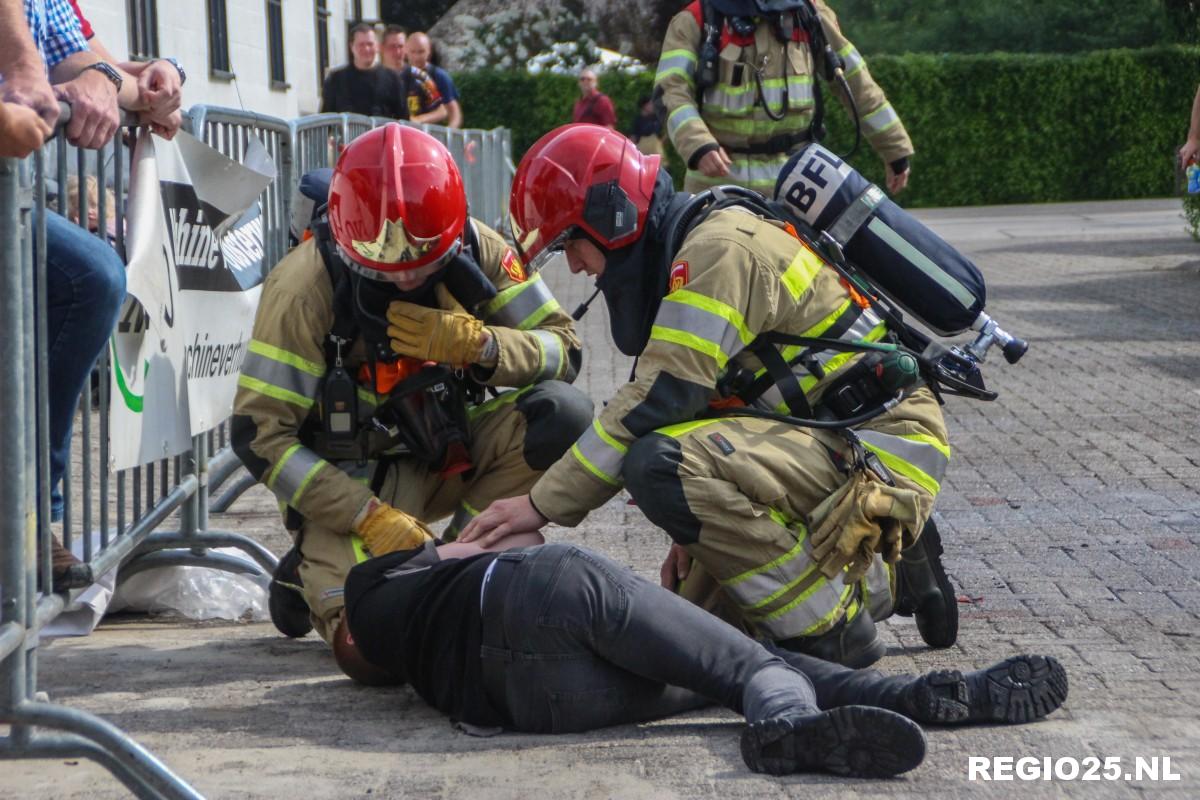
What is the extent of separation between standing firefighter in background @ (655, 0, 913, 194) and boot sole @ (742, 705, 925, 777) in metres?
3.92

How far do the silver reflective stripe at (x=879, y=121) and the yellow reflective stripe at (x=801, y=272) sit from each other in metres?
3.21

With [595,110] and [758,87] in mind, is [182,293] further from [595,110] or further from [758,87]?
[595,110]

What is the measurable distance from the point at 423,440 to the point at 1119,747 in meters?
1.96

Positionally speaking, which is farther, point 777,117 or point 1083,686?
point 777,117

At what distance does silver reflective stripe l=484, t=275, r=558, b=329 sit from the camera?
4680mm

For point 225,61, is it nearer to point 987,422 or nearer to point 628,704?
point 987,422

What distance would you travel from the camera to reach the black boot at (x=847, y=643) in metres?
4.00

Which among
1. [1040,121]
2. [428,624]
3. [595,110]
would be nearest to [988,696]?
[428,624]

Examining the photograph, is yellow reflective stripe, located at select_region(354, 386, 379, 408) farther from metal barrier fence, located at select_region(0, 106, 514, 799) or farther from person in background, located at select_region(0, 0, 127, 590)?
person in background, located at select_region(0, 0, 127, 590)

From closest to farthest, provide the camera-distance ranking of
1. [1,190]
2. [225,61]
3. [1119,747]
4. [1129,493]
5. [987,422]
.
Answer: [1,190], [1119,747], [1129,493], [987,422], [225,61]

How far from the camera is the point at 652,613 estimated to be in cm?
354

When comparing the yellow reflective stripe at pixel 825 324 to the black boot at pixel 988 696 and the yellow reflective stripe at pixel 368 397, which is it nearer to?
the black boot at pixel 988 696

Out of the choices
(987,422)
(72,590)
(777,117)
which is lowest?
(987,422)

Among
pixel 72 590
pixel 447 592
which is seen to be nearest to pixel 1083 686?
pixel 447 592
